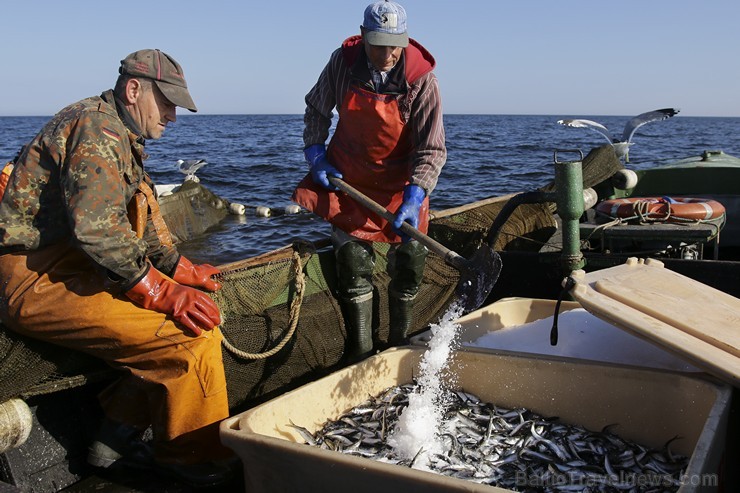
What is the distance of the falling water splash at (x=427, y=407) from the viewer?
3.88 m

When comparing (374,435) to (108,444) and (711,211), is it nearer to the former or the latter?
(108,444)

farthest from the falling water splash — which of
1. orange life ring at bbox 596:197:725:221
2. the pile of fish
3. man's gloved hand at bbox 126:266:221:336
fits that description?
orange life ring at bbox 596:197:725:221

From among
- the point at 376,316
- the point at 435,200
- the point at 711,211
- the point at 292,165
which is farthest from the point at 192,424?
the point at 292,165

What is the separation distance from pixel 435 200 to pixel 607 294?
1661 centimetres

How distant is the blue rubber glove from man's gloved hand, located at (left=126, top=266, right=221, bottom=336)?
1739mm

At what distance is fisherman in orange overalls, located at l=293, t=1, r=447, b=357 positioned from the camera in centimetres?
503

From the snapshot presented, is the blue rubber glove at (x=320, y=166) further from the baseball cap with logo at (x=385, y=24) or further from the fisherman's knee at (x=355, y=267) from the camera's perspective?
the baseball cap with logo at (x=385, y=24)

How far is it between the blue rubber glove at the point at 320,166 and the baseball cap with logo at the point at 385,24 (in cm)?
103

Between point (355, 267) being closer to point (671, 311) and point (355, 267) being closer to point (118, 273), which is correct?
point (118, 273)

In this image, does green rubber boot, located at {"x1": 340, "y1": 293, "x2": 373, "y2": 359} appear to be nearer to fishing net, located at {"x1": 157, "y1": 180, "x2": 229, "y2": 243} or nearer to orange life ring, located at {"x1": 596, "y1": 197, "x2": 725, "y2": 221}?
orange life ring, located at {"x1": 596, "y1": 197, "x2": 725, "y2": 221}

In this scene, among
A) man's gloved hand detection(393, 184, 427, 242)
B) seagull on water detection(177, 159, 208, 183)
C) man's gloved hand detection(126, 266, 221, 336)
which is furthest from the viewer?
seagull on water detection(177, 159, 208, 183)

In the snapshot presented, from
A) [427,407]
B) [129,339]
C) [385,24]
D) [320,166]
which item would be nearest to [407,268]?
[320,166]

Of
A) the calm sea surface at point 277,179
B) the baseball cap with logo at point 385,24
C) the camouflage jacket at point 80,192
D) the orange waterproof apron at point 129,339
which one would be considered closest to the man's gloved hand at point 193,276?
the orange waterproof apron at point 129,339

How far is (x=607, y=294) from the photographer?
4043 mm
